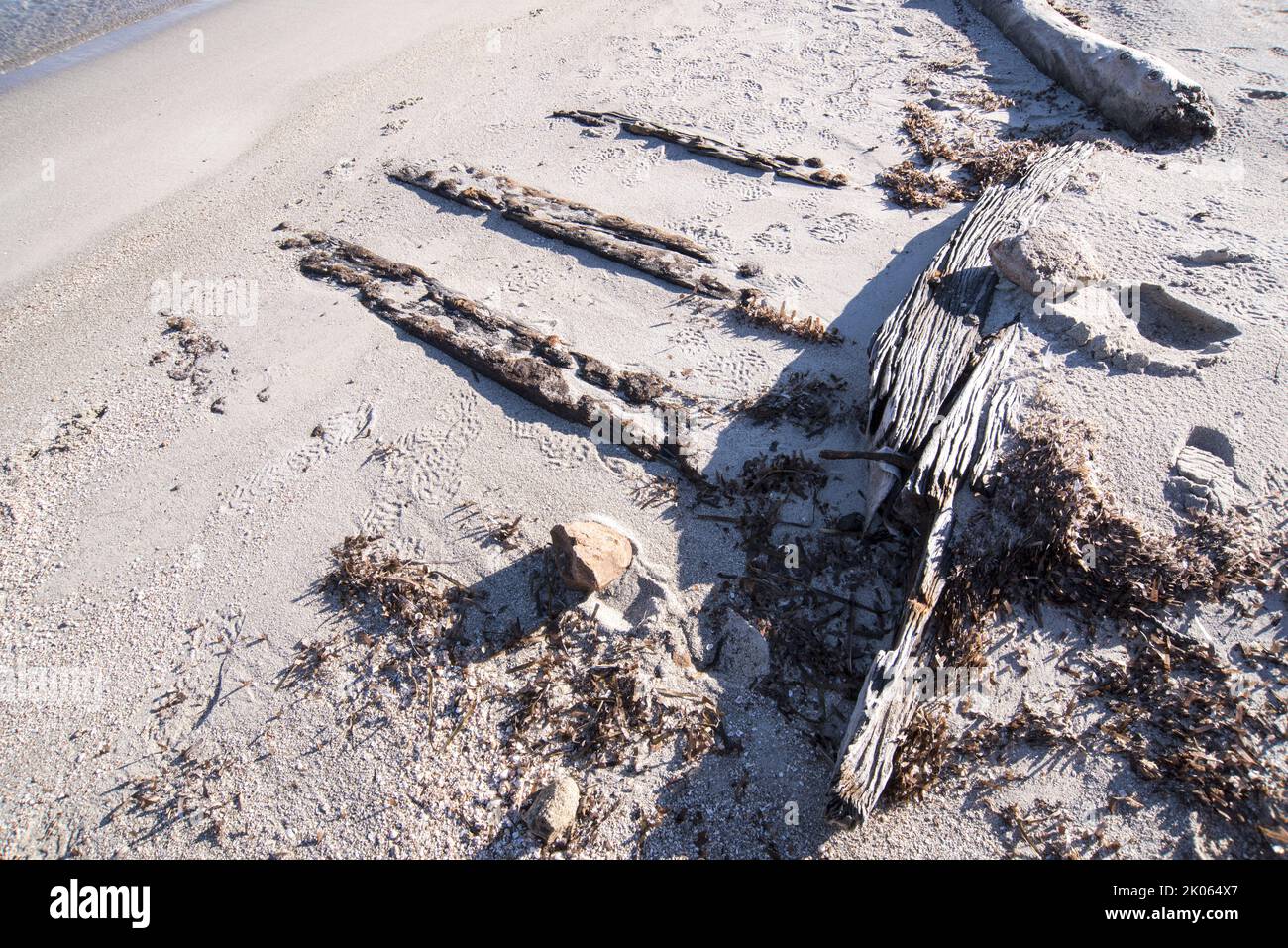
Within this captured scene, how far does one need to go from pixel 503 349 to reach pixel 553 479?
53.8 inches

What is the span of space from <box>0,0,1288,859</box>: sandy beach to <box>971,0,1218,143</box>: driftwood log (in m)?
0.23

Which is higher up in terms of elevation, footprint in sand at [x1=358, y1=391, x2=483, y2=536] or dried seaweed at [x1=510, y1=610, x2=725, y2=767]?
footprint in sand at [x1=358, y1=391, x2=483, y2=536]

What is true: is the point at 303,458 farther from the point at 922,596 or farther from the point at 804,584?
the point at 922,596

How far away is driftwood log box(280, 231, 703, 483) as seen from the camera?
5.05 m

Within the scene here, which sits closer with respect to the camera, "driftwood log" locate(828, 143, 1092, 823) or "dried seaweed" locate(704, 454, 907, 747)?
"driftwood log" locate(828, 143, 1092, 823)

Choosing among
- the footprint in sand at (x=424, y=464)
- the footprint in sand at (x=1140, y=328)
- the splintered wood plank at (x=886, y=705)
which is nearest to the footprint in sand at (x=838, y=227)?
the footprint in sand at (x=1140, y=328)

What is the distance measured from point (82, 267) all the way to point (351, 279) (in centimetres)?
274

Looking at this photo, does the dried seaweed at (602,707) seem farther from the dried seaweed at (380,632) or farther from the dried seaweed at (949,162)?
the dried seaweed at (949,162)

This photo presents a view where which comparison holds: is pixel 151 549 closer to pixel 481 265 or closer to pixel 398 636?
pixel 398 636

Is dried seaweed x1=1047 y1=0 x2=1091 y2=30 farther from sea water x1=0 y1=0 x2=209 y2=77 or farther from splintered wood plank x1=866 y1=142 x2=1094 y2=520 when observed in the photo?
sea water x1=0 y1=0 x2=209 y2=77

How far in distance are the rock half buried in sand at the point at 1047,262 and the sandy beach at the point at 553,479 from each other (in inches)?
7.6

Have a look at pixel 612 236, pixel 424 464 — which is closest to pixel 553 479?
pixel 424 464

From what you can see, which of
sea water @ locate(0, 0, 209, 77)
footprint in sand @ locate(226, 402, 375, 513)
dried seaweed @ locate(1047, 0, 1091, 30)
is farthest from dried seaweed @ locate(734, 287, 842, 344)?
sea water @ locate(0, 0, 209, 77)
